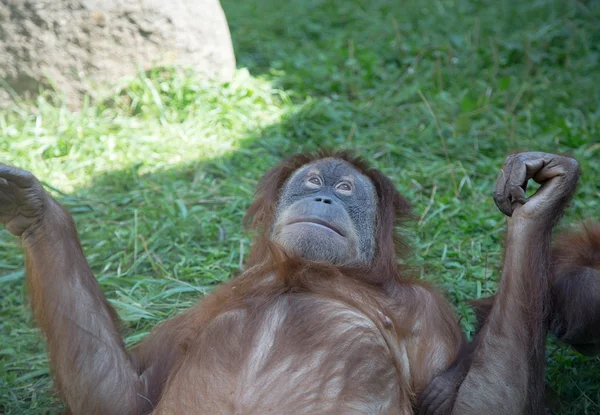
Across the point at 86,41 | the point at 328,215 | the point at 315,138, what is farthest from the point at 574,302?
the point at 86,41

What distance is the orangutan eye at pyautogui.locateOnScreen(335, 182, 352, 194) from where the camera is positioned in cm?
341

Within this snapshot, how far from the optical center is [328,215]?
321 centimetres

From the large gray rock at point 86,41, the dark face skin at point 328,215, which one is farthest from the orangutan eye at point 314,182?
the large gray rock at point 86,41

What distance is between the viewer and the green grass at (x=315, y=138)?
403 cm

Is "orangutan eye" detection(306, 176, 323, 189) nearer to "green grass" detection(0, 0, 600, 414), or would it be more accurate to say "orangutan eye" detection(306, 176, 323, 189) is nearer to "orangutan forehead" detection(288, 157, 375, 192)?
"orangutan forehead" detection(288, 157, 375, 192)

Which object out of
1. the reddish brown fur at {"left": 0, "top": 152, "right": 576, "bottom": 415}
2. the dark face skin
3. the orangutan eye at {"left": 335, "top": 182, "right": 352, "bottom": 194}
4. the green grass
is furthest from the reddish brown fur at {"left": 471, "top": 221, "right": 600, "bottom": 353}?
the orangutan eye at {"left": 335, "top": 182, "right": 352, "bottom": 194}

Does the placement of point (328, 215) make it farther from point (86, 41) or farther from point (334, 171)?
point (86, 41)

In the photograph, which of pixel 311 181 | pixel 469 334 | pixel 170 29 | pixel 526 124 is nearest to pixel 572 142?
pixel 526 124

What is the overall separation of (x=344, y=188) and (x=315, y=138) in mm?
2048

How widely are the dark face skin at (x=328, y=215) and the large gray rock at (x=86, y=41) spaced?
2.75 meters

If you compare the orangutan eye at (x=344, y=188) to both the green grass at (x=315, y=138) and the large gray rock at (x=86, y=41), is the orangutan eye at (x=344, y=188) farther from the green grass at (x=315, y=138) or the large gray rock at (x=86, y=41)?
the large gray rock at (x=86, y=41)

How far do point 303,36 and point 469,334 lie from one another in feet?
14.3

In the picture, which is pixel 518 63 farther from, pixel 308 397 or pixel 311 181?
pixel 308 397

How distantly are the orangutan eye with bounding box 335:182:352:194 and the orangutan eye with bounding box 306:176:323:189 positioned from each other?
8 centimetres
